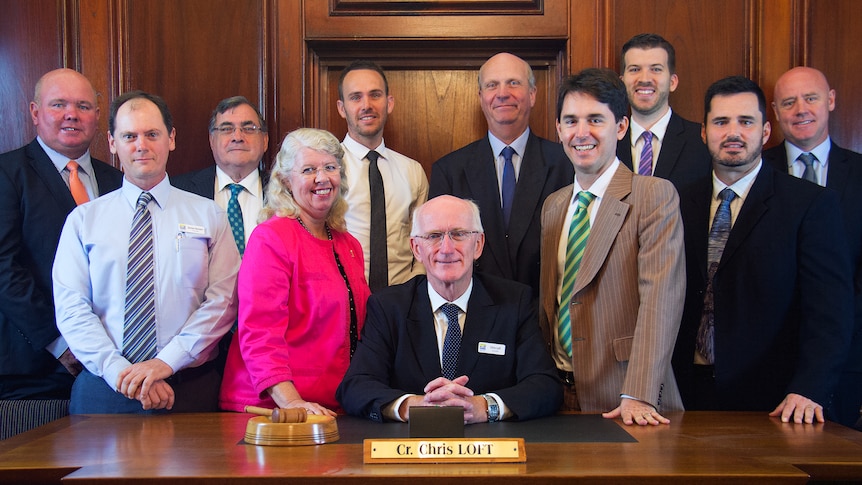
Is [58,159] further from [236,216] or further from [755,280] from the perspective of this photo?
[755,280]

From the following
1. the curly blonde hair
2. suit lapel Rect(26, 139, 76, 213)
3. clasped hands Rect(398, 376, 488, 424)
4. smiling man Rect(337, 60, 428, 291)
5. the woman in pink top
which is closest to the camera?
clasped hands Rect(398, 376, 488, 424)

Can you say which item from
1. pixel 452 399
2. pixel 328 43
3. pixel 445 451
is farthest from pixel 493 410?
pixel 328 43

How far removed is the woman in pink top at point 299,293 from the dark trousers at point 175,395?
0.22 feet

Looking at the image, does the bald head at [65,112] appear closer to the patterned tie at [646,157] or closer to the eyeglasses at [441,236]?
the eyeglasses at [441,236]

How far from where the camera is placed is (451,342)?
274 cm

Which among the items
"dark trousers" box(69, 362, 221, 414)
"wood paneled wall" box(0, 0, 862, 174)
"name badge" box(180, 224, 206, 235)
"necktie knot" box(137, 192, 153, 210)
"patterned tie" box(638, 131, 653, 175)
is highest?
"wood paneled wall" box(0, 0, 862, 174)

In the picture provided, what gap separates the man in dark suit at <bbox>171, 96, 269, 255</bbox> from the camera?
387cm

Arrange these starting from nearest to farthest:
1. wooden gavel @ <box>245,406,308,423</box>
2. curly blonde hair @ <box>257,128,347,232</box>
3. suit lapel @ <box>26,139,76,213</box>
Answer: wooden gavel @ <box>245,406,308,423</box>
curly blonde hair @ <box>257,128,347,232</box>
suit lapel @ <box>26,139,76,213</box>

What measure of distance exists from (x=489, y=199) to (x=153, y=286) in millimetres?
1477

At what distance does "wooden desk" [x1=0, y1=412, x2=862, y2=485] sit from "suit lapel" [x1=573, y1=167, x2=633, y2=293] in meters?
0.57

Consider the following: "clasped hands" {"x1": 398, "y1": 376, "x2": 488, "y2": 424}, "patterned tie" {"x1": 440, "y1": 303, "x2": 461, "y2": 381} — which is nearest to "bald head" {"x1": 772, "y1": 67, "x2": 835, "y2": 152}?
"patterned tie" {"x1": 440, "y1": 303, "x2": 461, "y2": 381}

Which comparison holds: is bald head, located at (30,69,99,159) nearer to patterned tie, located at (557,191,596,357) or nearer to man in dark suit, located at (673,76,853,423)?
patterned tie, located at (557,191,596,357)

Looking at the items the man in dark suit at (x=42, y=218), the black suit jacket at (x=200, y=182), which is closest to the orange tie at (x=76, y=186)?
the man in dark suit at (x=42, y=218)

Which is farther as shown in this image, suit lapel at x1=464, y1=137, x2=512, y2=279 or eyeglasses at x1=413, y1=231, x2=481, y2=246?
suit lapel at x1=464, y1=137, x2=512, y2=279
